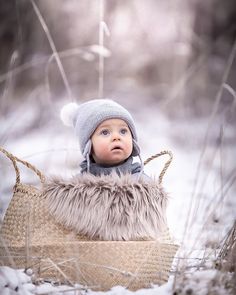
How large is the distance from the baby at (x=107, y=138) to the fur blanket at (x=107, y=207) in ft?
0.44

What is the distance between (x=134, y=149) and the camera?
188 cm

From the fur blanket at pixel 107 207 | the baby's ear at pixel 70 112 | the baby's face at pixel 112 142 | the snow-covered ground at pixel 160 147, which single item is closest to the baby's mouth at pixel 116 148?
the baby's face at pixel 112 142

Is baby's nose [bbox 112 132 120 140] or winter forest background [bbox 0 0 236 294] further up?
winter forest background [bbox 0 0 236 294]

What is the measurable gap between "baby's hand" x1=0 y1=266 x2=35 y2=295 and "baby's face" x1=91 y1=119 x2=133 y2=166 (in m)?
0.51

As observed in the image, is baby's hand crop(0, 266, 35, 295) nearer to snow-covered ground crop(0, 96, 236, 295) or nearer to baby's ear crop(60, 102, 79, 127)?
baby's ear crop(60, 102, 79, 127)

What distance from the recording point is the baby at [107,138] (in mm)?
1756

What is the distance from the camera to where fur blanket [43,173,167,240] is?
154cm

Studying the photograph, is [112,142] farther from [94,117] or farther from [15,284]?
[15,284]

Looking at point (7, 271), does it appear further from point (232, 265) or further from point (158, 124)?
point (158, 124)

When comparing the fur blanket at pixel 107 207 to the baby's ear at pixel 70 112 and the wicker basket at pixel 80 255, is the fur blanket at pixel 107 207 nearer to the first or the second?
the wicker basket at pixel 80 255

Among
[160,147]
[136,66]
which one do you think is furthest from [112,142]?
[136,66]

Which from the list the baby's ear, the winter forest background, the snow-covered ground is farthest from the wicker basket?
the winter forest background

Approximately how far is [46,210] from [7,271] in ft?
0.83

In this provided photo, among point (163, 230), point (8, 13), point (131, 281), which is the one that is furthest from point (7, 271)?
point (8, 13)
